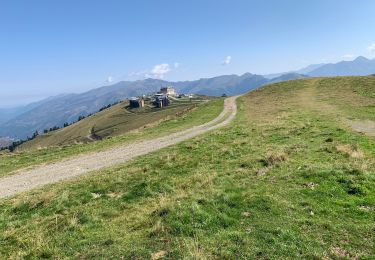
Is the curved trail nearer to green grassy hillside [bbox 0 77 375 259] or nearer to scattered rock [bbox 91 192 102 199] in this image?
green grassy hillside [bbox 0 77 375 259]

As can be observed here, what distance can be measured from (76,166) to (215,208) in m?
17.6

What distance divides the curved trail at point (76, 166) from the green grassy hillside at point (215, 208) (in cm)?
251

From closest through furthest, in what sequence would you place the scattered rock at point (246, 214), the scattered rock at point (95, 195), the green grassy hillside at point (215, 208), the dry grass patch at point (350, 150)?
the green grassy hillside at point (215, 208) → the scattered rock at point (246, 214) → the scattered rock at point (95, 195) → the dry grass patch at point (350, 150)

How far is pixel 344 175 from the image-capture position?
57.1ft

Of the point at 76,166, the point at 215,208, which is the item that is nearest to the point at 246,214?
the point at 215,208

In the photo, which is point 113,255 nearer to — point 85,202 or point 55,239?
point 55,239

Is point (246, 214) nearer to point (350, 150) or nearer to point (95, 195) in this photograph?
point (95, 195)

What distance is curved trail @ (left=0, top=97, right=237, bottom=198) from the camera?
78.7ft

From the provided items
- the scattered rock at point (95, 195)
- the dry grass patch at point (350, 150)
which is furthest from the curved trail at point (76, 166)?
the dry grass patch at point (350, 150)

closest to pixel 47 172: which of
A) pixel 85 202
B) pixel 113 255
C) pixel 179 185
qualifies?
pixel 85 202

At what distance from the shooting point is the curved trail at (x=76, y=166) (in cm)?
2400

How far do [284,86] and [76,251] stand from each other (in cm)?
8604

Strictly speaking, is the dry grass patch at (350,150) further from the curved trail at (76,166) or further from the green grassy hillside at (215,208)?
the curved trail at (76,166)

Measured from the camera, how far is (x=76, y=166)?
28734mm
